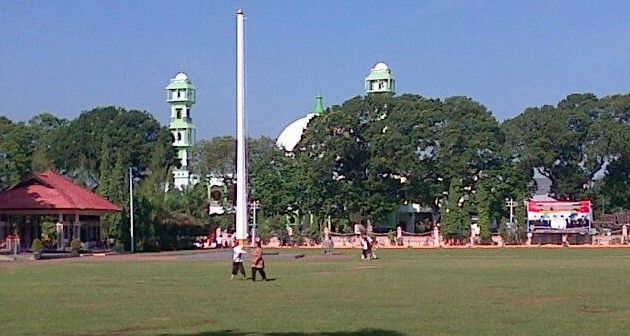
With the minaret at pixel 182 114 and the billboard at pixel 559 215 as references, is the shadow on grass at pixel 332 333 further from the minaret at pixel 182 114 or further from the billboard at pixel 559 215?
the minaret at pixel 182 114

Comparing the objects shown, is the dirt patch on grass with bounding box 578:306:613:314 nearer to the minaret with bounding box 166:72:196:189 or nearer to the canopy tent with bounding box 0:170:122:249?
the canopy tent with bounding box 0:170:122:249

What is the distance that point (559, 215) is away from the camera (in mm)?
81125

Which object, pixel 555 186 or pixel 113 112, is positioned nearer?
pixel 555 186

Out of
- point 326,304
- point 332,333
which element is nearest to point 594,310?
point 326,304

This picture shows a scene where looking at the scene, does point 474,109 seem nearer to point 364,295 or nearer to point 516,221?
point 516,221

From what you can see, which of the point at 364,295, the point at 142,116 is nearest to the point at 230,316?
the point at 364,295

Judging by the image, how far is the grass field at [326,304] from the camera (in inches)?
680

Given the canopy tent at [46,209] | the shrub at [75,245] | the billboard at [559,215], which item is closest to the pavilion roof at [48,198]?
the canopy tent at [46,209]

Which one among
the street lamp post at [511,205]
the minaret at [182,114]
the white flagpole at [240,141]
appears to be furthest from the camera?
the minaret at [182,114]

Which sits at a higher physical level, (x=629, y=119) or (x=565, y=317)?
(x=629, y=119)

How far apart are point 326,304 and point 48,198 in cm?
5253

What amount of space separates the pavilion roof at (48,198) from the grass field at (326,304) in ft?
119

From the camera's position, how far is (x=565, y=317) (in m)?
18.6

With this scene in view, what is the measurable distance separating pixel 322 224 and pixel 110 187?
63.4ft
